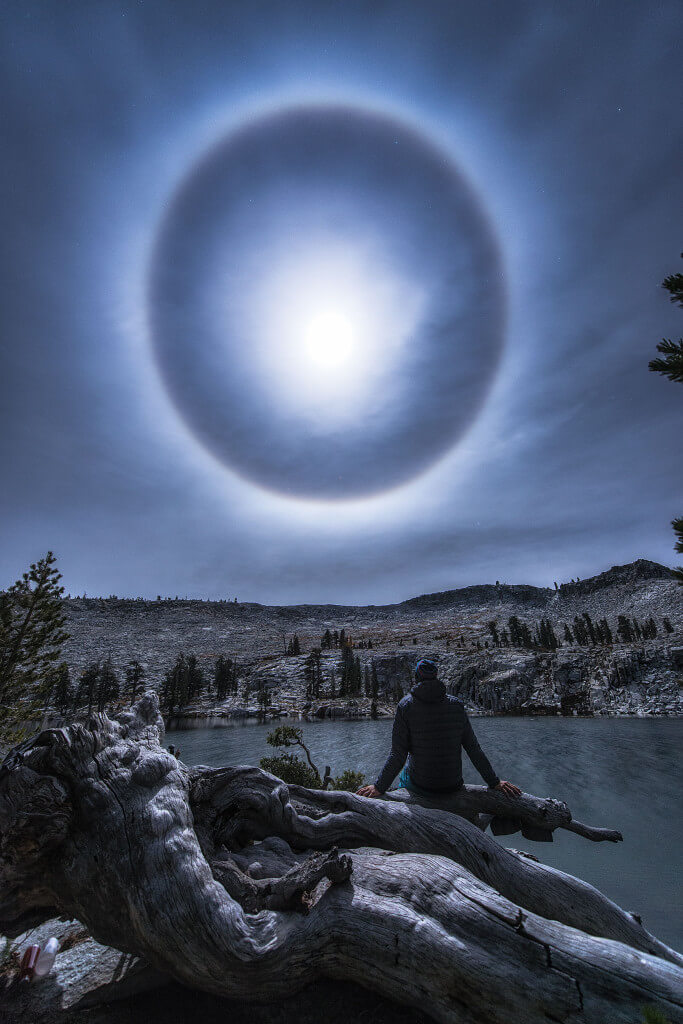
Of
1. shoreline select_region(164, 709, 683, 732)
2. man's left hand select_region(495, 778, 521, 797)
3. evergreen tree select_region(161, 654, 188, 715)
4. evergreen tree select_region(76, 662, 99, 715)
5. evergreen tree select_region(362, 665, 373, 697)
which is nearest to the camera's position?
man's left hand select_region(495, 778, 521, 797)

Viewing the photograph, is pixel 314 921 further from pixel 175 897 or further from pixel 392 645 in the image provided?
pixel 392 645

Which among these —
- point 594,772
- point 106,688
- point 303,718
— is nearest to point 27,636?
point 594,772

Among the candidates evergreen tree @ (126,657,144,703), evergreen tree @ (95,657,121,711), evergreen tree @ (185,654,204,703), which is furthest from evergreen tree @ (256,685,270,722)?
evergreen tree @ (95,657,121,711)

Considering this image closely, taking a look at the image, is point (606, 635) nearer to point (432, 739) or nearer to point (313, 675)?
point (313, 675)

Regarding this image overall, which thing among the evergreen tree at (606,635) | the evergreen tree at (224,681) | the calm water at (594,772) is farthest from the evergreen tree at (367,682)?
the evergreen tree at (606,635)

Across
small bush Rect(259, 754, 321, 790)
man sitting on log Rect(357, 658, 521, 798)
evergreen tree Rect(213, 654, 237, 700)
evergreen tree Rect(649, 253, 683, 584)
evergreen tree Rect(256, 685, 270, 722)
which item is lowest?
evergreen tree Rect(256, 685, 270, 722)

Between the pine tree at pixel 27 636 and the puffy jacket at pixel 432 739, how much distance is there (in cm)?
1641

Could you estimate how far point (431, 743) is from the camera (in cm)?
655

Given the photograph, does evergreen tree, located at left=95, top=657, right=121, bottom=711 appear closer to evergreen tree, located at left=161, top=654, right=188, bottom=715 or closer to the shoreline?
evergreen tree, located at left=161, top=654, right=188, bottom=715

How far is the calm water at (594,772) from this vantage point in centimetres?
1984

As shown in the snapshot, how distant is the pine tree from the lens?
17.8 m

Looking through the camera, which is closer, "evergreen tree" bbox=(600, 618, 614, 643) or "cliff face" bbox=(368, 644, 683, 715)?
"cliff face" bbox=(368, 644, 683, 715)

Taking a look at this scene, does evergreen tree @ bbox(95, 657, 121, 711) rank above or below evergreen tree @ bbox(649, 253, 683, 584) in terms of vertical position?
below

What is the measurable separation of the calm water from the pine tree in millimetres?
23259
